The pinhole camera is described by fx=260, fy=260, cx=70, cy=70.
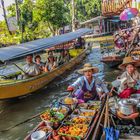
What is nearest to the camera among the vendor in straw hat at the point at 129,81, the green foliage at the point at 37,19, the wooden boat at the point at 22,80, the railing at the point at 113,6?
the vendor in straw hat at the point at 129,81

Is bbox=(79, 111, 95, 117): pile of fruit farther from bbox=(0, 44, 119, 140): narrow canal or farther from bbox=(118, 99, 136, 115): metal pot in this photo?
bbox=(0, 44, 119, 140): narrow canal

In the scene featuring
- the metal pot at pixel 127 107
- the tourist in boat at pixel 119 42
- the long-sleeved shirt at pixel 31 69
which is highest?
the tourist in boat at pixel 119 42

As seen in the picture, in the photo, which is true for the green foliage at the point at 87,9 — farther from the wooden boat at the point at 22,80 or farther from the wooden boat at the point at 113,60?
the wooden boat at the point at 22,80

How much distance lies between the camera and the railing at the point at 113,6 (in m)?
27.0

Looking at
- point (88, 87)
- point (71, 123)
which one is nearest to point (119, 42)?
point (88, 87)

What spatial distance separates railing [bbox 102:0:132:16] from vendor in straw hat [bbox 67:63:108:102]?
2117 cm

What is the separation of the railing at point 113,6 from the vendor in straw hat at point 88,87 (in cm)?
2117

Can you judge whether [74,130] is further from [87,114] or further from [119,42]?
[119,42]

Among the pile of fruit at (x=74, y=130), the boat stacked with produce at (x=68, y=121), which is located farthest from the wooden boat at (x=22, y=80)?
the pile of fruit at (x=74, y=130)

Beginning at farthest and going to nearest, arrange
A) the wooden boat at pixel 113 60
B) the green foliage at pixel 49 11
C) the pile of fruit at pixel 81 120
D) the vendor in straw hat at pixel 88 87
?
the green foliage at pixel 49 11 → the wooden boat at pixel 113 60 → the vendor in straw hat at pixel 88 87 → the pile of fruit at pixel 81 120

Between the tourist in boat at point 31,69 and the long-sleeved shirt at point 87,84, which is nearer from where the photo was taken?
the long-sleeved shirt at point 87,84

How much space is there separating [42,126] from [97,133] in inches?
47.6

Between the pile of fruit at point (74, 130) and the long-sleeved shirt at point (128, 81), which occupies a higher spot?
the long-sleeved shirt at point (128, 81)

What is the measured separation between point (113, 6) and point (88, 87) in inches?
890
